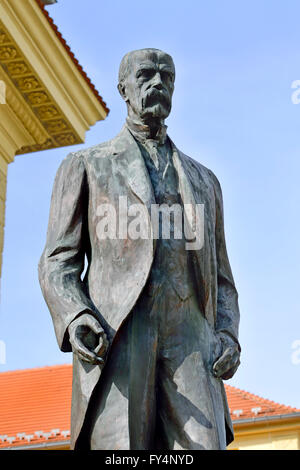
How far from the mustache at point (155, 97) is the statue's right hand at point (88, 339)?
110 centimetres

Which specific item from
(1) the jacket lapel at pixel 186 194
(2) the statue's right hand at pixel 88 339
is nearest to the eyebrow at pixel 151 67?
(1) the jacket lapel at pixel 186 194

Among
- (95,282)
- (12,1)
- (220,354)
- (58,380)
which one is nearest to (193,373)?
(220,354)

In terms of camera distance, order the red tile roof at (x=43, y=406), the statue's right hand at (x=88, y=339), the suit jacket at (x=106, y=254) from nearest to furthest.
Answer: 1. the statue's right hand at (x=88, y=339)
2. the suit jacket at (x=106, y=254)
3. the red tile roof at (x=43, y=406)

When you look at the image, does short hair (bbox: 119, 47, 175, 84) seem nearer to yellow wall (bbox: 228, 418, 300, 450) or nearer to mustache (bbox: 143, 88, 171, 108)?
mustache (bbox: 143, 88, 171, 108)

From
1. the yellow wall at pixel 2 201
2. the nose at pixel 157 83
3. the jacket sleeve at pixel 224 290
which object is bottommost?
the jacket sleeve at pixel 224 290

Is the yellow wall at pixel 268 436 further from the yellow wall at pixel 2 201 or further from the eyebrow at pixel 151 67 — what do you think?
the eyebrow at pixel 151 67

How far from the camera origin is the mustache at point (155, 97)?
16.4 feet

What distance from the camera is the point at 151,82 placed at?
5.01 m

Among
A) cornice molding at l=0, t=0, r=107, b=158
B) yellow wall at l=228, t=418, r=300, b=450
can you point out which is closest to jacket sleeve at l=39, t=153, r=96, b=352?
cornice molding at l=0, t=0, r=107, b=158

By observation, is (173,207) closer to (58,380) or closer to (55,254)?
(55,254)

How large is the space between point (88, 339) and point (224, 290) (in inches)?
33.5

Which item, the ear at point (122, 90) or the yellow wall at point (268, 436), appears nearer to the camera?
the ear at point (122, 90)

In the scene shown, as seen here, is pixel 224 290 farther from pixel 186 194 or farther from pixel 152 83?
pixel 152 83

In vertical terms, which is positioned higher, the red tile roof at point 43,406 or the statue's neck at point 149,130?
the statue's neck at point 149,130
